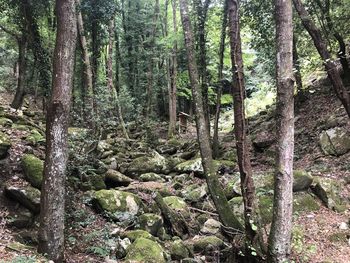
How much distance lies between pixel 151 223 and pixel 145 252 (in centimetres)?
146

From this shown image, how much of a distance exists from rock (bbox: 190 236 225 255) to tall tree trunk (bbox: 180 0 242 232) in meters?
0.59

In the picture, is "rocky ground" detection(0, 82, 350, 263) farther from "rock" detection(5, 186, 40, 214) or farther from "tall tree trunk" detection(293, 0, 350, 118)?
"tall tree trunk" detection(293, 0, 350, 118)

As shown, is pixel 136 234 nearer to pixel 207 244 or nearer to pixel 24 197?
Answer: pixel 207 244

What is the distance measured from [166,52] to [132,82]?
5299 millimetres

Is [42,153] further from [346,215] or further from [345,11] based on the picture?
[345,11]

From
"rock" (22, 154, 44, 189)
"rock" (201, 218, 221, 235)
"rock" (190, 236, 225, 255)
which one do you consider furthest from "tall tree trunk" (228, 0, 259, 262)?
"rock" (22, 154, 44, 189)

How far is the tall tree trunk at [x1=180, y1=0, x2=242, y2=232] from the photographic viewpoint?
24.2 ft

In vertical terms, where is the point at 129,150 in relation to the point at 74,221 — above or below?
above

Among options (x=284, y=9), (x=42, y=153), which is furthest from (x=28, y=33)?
(x=284, y=9)

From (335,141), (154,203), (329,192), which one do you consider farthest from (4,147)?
(335,141)

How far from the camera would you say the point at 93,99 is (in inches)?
456

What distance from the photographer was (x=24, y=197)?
Answer: 22.6 feet

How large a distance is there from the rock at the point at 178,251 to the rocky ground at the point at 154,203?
20 mm

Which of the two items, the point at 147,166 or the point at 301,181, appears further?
the point at 147,166
